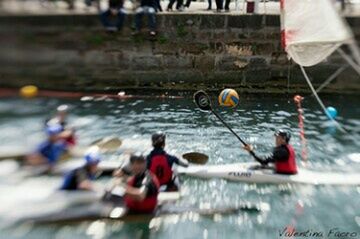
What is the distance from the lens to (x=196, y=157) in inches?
420

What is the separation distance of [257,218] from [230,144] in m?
4.02

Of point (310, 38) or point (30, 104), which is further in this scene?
point (30, 104)

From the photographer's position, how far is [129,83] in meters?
17.1

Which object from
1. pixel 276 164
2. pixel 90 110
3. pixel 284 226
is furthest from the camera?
pixel 90 110

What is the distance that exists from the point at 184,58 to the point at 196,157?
23.7 ft

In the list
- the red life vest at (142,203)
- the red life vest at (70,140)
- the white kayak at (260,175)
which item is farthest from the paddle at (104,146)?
the red life vest at (142,203)

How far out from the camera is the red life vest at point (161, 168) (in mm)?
8637

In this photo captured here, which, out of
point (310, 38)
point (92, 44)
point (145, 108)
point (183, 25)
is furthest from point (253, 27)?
point (310, 38)

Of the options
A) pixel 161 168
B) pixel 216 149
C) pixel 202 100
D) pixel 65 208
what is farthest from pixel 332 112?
pixel 65 208

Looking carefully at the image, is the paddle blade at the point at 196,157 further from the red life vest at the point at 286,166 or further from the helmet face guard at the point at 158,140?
the helmet face guard at the point at 158,140

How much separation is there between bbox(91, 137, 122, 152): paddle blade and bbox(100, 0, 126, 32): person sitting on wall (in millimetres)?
6458

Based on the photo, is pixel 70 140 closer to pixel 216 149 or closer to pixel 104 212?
pixel 104 212

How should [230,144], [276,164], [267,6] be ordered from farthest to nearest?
[267,6]
[230,144]
[276,164]

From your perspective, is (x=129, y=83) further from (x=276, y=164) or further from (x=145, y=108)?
(x=276, y=164)
